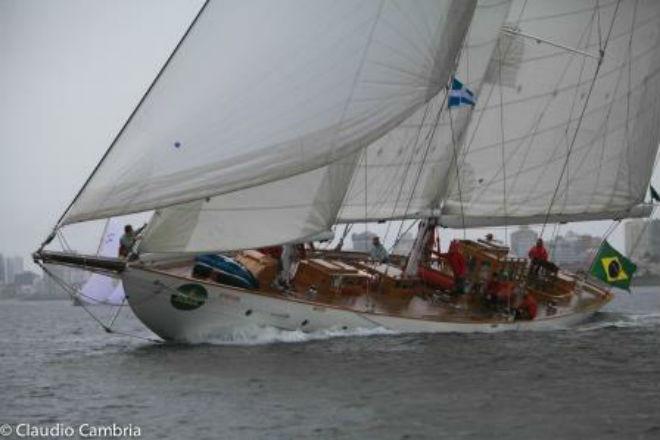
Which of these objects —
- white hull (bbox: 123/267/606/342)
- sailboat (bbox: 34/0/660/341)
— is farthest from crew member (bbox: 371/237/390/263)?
white hull (bbox: 123/267/606/342)

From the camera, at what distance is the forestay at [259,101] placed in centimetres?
2414

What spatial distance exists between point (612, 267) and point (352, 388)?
18.9 metres

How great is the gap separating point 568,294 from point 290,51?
17.8 meters

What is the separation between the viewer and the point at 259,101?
24453mm

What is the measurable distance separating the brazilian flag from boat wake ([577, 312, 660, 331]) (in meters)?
1.68

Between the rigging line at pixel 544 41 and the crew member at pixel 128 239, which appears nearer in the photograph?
the crew member at pixel 128 239

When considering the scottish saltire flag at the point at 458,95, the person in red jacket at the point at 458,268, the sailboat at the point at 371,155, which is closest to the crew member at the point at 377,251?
the sailboat at the point at 371,155

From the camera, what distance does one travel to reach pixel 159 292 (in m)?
28.5

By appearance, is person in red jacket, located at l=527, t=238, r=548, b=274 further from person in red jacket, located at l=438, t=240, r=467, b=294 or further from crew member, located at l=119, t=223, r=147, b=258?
crew member, located at l=119, t=223, r=147, b=258

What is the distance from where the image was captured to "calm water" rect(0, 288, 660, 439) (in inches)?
720

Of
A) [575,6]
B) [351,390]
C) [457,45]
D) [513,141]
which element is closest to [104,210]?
[351,390]

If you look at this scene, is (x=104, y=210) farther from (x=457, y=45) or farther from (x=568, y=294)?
(x=568, y=294)

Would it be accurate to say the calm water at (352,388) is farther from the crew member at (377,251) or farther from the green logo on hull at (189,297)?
the crew member at (377,251)

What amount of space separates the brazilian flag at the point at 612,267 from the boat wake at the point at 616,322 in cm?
168
